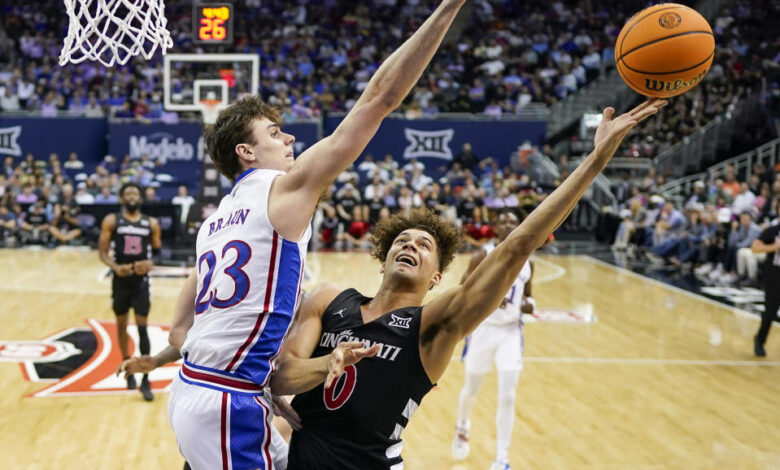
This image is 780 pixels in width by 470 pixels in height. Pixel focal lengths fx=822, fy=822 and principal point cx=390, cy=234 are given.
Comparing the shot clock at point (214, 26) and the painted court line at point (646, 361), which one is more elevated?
the shot clock at point (214, 26)

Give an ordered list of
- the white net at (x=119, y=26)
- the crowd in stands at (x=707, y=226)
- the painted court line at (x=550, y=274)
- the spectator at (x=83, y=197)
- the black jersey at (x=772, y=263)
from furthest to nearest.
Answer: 1. the spectator at (x=83, y=197)
2. the crowd in stands at (x=707, y=226)
3. the painted court line at (x=550, y=274)
4. the black jersey at (x=772, y=263)
5. the white net at (x=119, y=26)

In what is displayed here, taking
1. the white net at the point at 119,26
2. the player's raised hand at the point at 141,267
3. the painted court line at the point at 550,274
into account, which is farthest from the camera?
the painted court line at the point at 550,274

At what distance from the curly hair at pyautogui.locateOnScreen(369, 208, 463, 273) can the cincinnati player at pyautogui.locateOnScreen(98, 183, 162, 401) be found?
445cm

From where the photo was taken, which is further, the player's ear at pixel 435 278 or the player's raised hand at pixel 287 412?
the player's ear at pixel 435 278

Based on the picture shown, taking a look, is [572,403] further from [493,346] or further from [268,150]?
[268,150]

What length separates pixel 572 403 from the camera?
7.38 m

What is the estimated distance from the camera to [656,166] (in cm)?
2217

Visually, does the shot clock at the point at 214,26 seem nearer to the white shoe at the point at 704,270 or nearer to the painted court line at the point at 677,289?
the painted court line at the point at 677,289

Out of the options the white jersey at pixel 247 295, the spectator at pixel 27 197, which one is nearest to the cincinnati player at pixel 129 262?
the white jersey at pixel 247 295

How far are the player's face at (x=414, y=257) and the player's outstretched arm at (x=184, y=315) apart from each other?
0.75 metres

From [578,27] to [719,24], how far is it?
4393 millimetres

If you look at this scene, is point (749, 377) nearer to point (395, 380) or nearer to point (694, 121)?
point (395, 380)

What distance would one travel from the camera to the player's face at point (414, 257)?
10.0 ft

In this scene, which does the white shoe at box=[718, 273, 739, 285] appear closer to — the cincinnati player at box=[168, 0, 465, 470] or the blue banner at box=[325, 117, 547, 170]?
the blue banner at box=[325, 117, 547, 170]
